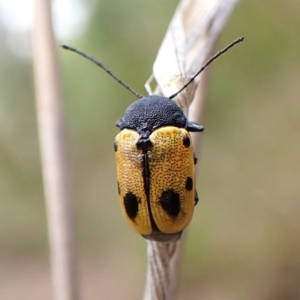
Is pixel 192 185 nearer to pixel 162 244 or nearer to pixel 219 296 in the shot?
pixel 162 244

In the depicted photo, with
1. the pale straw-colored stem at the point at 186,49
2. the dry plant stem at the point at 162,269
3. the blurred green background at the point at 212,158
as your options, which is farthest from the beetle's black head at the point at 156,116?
the blurred green background at the point at 212,158

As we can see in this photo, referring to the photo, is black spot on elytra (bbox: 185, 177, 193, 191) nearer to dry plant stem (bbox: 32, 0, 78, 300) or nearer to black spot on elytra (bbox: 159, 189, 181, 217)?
black spot on elytra (bbox: 159, 189, 181, 217)

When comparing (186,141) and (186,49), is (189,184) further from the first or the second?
(186,49)

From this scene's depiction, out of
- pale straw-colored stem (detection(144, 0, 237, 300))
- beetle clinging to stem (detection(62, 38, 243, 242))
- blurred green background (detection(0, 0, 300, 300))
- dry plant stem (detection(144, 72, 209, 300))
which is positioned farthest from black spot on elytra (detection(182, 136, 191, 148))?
blurred green background (detection(0, 0, 300, 300))

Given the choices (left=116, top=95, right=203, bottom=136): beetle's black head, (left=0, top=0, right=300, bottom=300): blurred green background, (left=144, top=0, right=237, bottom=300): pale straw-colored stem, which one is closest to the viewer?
(left=144, top=0, right=237, bottom=300): pale straw-colored stem

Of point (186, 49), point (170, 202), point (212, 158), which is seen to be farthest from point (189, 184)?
point (212, 158)
